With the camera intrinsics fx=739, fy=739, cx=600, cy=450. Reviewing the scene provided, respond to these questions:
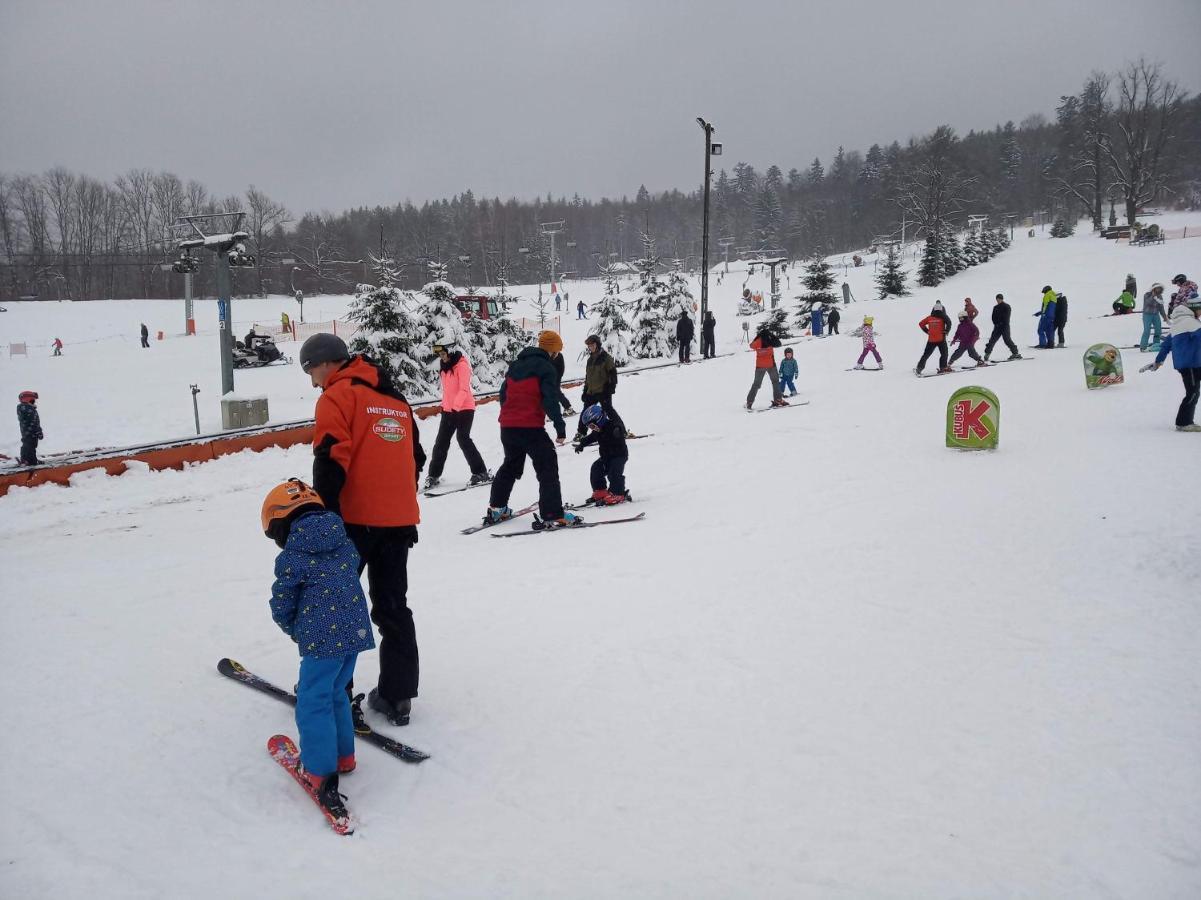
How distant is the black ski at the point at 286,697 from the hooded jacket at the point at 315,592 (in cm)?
74

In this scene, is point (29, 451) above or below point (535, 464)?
below

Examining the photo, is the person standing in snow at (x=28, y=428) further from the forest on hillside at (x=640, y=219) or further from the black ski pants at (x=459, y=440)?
the forest on hillside at (x=640, y=219)

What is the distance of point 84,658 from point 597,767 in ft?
11.4

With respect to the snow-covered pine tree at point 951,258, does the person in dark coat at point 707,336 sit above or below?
below

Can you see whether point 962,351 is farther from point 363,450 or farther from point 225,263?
point 225,263

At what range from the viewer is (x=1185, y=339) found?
28.9ft

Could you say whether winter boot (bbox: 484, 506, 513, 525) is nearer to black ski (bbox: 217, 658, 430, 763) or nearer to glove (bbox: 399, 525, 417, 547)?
black ski (bbox: 217, 658, 430, 763)

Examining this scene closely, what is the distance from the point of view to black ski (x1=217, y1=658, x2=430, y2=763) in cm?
360

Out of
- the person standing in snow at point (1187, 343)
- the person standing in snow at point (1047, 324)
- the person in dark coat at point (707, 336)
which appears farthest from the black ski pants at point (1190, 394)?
the person in dark coat at point (707, 336)

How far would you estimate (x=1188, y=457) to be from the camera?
820cm

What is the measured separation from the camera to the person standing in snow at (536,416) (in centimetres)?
730

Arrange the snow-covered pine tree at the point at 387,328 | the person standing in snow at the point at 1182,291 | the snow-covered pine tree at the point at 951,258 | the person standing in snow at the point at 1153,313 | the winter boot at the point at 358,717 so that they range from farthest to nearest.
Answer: the snow-covered pine tree at the point at 951,258 < the snow-covered pine tree at the point at 387,328 < the person standing in snow at the point at 1153,313 < the person standing in snow at the point at 1182,291 < the winter boot at the point at 358,717

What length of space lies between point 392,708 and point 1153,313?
1909cm

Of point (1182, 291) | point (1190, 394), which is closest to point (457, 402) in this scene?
point (1190, 394)
